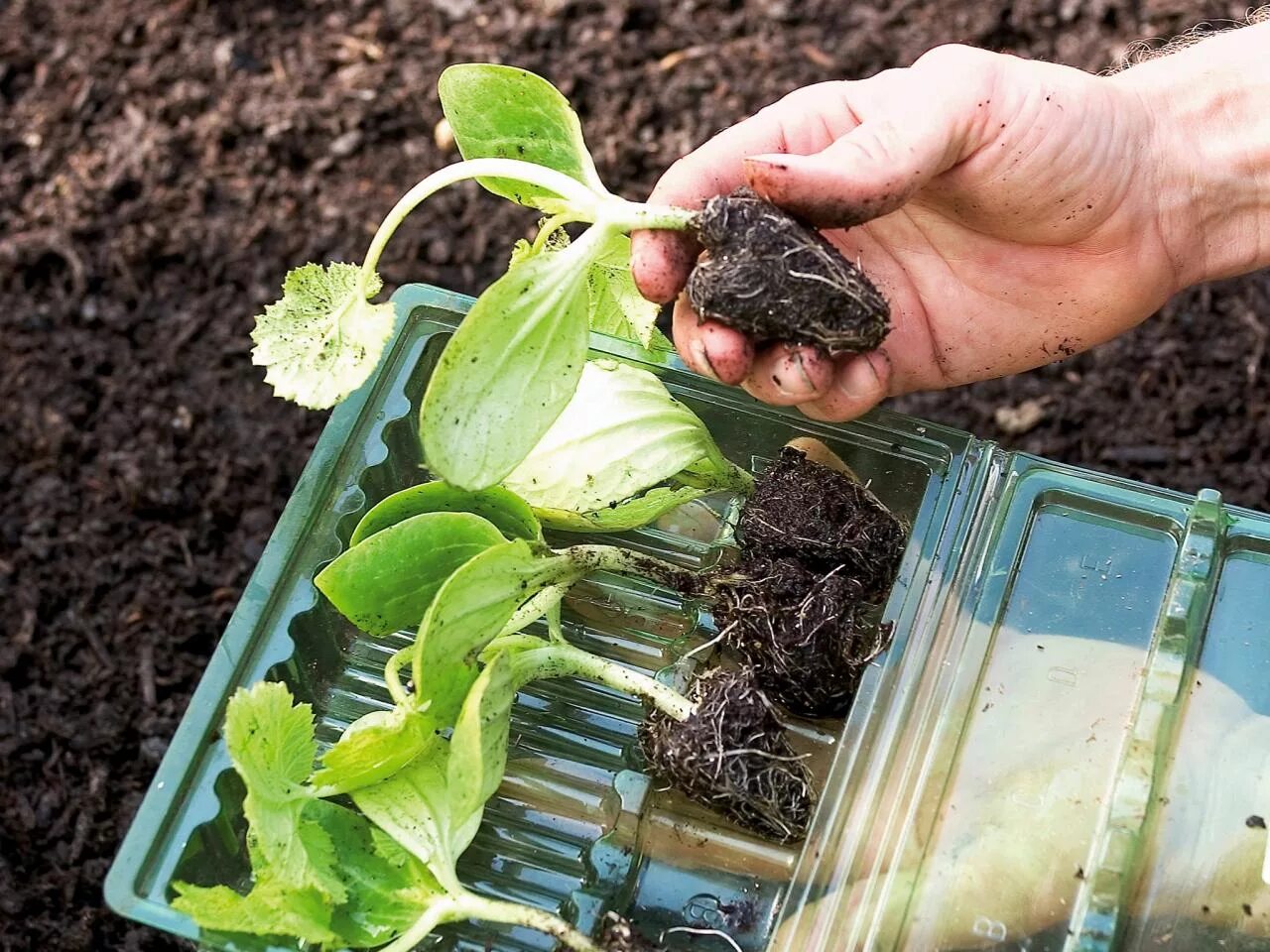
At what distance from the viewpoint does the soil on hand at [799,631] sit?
4.50ft

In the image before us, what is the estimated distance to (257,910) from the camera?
118 centimetres

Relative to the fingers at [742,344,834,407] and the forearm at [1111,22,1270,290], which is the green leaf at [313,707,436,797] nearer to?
the fingers at [742,344,834,407]

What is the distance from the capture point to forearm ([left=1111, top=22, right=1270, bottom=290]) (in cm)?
166

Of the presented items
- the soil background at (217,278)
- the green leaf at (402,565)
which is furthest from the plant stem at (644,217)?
the soil background at (217,278)

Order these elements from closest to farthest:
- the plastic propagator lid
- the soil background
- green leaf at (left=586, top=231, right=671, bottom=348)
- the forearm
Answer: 1. the plastic propagator lid
2. green leaf at (left=586, top=231, right=671, bottom=348)
3. the forearm
4. the soil background

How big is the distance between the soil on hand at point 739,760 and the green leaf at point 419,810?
0.22 m

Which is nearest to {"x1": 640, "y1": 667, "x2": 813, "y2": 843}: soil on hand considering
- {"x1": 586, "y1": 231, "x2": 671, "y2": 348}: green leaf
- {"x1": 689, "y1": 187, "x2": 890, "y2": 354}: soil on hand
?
{"x1": 689, "y1": 187, "x2": 890, "y2": 354}: soil on hand

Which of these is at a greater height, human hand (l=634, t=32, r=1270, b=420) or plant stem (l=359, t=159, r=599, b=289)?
human hand (l=634, t=32, r=1270, b=420)

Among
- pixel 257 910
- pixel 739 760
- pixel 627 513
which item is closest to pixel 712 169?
pixel 627 513

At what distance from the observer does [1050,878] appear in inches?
51.2

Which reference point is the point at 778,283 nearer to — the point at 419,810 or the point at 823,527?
the point at 823,527

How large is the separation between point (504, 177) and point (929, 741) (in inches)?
28.4

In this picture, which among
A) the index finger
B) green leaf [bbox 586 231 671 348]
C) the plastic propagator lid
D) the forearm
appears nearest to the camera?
the plastic propagator lid

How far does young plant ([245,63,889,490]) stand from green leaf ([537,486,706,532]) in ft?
0.63
